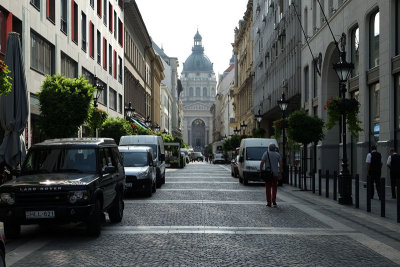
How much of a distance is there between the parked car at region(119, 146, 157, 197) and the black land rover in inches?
281

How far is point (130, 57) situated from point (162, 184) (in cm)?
3418

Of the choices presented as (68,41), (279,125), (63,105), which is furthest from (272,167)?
(68,41)

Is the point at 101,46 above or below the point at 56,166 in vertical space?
above

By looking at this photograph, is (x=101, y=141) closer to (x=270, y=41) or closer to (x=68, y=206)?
(x=68, y=206)

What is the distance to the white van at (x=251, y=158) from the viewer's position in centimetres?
2638

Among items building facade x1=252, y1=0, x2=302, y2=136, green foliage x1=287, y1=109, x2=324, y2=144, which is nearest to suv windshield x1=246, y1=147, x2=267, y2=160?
green foliage x1=287, y1=109, x2=324, y2=144

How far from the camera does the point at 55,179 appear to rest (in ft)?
33.1

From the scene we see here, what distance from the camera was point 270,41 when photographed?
5366 cm

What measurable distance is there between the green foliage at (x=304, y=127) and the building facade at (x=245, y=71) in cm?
4342

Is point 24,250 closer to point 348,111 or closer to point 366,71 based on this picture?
point 348,111

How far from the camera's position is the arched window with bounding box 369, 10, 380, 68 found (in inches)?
957

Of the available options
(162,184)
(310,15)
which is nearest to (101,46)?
(310,15)

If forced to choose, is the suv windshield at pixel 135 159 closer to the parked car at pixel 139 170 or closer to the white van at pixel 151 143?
the parked car at pixel 139 170

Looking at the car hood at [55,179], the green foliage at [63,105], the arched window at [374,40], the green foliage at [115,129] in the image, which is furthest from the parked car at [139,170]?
the green foliage at [115,129]
